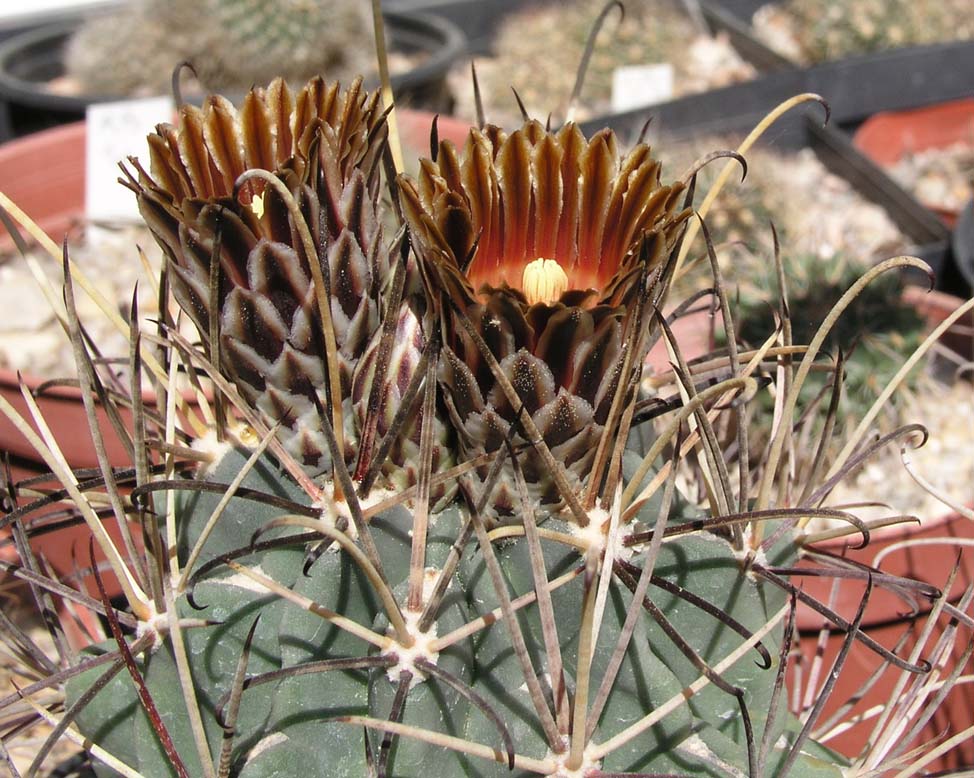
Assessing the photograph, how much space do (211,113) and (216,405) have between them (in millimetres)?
196

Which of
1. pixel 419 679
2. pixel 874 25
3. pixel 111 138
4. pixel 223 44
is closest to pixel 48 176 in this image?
pixel 111 138

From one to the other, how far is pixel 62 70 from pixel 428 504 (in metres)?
3.57

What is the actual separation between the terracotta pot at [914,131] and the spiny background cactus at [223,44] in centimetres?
162

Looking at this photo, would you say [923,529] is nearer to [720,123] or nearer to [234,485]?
[234,485]

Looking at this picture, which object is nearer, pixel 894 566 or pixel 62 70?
pixel 894 566

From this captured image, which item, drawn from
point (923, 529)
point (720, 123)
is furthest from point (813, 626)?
point (720, 123)

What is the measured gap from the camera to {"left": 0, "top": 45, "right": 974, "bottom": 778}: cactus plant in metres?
0.57

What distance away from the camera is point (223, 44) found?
309 cm

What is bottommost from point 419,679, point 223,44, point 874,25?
point 419,679

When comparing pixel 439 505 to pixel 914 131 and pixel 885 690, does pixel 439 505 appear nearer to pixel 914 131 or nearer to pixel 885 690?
pixel 885 690

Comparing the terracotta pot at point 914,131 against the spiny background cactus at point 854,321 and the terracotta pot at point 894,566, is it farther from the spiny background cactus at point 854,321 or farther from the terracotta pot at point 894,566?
the terracotta pot at point 894,566

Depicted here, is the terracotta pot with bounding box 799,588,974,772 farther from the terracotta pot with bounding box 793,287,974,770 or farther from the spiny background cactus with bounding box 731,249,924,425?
the spiny background cactus with bounding box 731,249,924,425

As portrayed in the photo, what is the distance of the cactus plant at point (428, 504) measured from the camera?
1.87 feet

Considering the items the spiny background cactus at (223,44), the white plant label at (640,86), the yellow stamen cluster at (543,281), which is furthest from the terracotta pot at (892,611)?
the spiny background cactus at (223,44)
